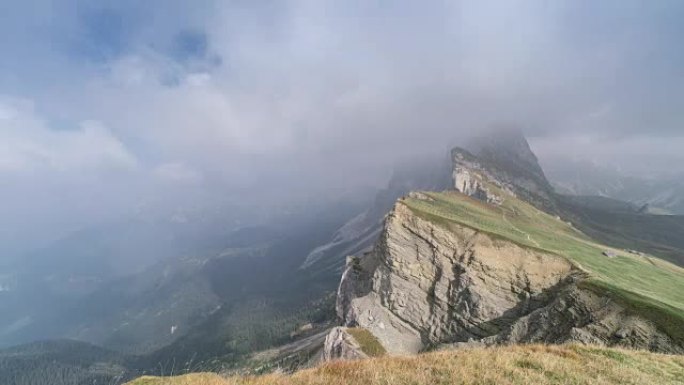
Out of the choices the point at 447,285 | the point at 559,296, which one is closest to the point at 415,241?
the point at 447,285

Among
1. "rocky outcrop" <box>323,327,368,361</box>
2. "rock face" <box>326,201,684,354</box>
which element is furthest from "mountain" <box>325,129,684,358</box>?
"rocky outcrop" <box>323,327,368,361</box>

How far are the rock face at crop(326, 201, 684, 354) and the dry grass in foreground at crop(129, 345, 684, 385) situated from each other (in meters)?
35.3

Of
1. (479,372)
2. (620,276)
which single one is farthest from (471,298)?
(479,372)

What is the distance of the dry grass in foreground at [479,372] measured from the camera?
1038cm

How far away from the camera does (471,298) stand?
2655 inches

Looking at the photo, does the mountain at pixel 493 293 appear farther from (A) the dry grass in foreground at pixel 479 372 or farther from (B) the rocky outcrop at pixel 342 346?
(A) the dry grass in foreground at pixel 479 372

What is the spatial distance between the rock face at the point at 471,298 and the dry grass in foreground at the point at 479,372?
116ft

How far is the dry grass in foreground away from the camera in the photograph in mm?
10383

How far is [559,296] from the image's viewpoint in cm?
5391

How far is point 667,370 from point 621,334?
34405mm

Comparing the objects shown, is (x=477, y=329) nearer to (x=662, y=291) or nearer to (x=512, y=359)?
(x=662, y=291)

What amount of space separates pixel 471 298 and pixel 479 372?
6051 cm

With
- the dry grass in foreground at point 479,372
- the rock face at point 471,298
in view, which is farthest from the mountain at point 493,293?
the dry grass in foreground at point 479,372

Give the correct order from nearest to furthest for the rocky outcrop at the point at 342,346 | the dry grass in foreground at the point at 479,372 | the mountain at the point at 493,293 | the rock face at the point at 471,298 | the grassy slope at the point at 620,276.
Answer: the dry grass in foreground at the point at 479,372
the grassy slope at the point at 620,276
the mountain at the point at 493,293
the rock face at the point at 471,298
the rocky outcrop at the point at 342,346
